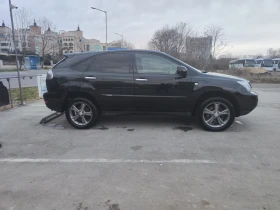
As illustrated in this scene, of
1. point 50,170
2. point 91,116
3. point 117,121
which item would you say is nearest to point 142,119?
point 117,121

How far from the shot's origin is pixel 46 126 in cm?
567

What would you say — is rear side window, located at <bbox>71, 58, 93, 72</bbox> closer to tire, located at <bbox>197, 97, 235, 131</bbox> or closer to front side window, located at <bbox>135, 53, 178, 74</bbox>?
front side window, located at <bbox>135, 53, 178, 74</bbox>

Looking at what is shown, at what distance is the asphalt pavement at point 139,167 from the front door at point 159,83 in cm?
65

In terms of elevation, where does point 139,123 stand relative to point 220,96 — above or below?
below

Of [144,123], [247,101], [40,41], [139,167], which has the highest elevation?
[40,41]

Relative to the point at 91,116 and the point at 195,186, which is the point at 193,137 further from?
the point at 91,116

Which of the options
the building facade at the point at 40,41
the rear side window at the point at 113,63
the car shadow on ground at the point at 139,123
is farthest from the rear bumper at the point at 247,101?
the building facade at the point at 40,41

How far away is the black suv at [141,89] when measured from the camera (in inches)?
199

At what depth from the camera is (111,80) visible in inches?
203

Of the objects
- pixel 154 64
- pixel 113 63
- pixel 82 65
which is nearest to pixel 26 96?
pixel 82 65

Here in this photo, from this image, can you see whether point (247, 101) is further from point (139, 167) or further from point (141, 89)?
point (139, 167)

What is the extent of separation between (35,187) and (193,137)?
309cm

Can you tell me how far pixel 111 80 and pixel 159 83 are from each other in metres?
1.07

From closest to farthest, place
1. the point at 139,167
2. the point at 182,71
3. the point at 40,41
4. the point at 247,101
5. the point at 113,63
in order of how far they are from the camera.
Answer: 1. the point at 139,167
2. the point at 182,71
3. the point at 247,101
4. the point at 113,63
5. the point at 40,41
